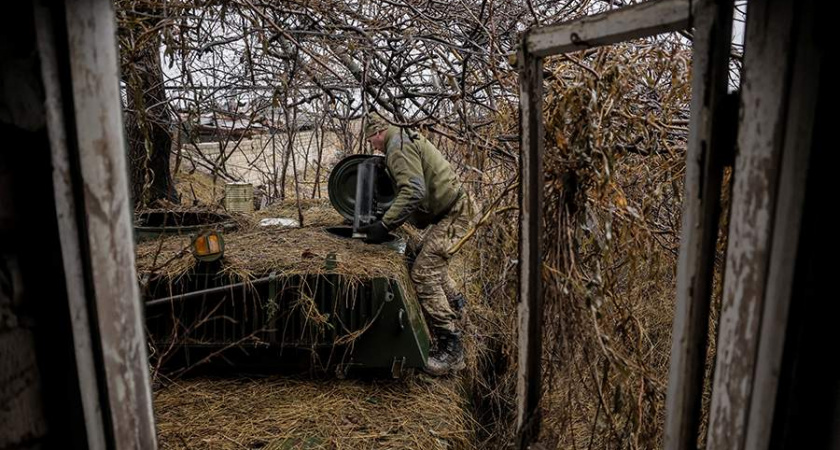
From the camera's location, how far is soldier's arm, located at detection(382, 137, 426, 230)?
4.95 m

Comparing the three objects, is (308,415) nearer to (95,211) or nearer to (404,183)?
(404,183)

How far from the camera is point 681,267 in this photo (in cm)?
118

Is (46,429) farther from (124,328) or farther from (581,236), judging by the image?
(581,236)

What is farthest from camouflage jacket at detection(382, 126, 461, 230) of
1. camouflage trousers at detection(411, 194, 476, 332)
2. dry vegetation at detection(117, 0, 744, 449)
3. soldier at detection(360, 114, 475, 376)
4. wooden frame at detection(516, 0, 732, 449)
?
wooden frame at detection(516, 0, 732, 449)

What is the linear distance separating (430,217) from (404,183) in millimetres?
723

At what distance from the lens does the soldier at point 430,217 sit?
500cm

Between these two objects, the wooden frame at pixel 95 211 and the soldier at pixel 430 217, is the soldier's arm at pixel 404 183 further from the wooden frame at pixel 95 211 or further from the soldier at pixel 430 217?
the wooden frame at pixel 95 211

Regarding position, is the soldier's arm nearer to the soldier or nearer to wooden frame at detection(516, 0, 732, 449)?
the soldier

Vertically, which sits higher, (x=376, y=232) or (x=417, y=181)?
(x=417, y=181)

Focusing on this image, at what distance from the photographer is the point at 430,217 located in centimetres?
558

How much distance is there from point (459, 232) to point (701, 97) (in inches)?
186

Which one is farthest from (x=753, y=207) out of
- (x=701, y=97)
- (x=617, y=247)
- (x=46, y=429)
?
(x=617, y=247)

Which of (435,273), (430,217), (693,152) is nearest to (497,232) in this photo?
(435,273)

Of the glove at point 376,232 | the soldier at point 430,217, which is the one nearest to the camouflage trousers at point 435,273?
the soldier at point 430,217
